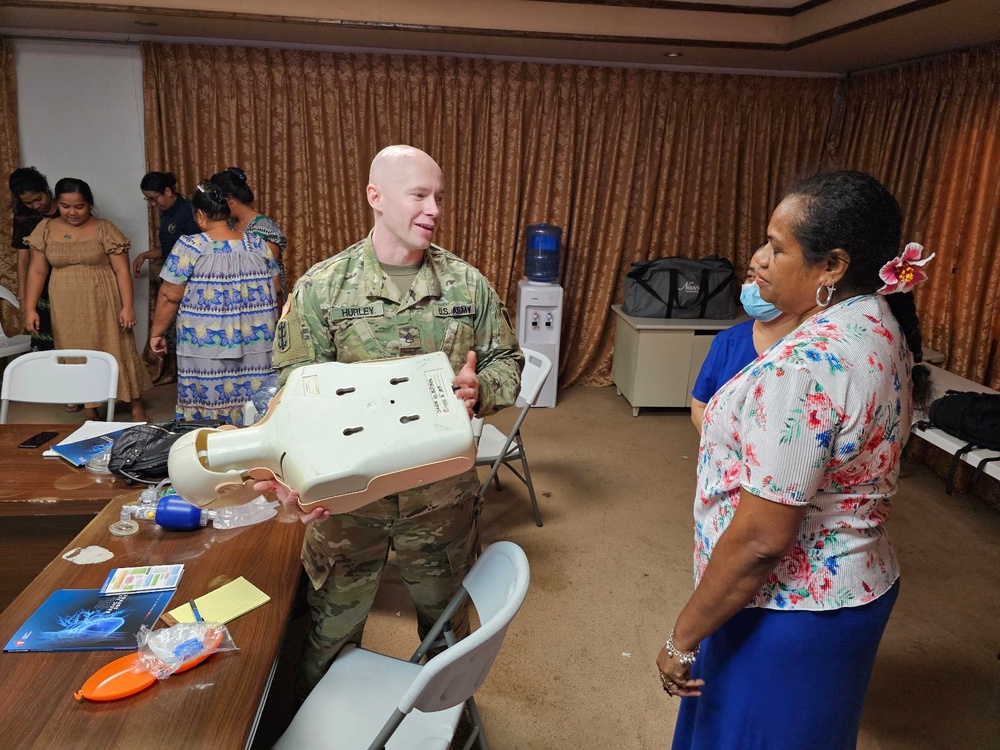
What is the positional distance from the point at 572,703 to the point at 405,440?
1314 mm

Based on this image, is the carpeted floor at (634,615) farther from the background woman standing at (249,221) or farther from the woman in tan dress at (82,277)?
the woman in tan dress at (82,277)

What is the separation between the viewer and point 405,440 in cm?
108

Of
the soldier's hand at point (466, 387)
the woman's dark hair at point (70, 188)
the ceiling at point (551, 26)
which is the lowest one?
the soldier's hand at point (466, 387)

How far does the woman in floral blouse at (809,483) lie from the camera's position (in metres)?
0.95

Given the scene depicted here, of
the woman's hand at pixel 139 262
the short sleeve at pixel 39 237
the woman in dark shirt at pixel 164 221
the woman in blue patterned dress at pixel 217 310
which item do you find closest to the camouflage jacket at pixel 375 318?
the woman in blue patterned dress at pixel 217 310

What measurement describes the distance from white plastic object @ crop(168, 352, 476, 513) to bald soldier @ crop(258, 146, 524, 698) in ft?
1.08

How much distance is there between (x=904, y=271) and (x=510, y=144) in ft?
12.1

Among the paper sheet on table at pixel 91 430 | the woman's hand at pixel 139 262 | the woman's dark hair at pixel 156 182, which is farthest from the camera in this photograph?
the woman's hand at pixel 139 262

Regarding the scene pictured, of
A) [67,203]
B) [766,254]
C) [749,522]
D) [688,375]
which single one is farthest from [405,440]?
[688,375]

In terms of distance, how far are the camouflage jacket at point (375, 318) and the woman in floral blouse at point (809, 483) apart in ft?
1.96

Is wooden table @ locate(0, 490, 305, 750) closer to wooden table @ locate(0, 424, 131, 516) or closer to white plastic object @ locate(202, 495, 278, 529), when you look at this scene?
white plastic object @ locate(202, 495, 278, 529)

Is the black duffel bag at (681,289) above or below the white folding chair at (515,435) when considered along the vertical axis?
above

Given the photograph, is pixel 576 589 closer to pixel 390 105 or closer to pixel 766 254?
pixel 766 254

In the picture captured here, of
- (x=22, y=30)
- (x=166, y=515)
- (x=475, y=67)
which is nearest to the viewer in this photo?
(x=166, y=515)
